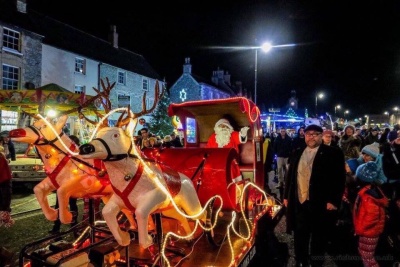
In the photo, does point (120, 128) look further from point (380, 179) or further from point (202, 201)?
point (380, 179)

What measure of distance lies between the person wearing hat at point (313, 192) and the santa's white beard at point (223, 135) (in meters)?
2.42

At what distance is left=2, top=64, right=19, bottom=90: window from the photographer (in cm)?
2011

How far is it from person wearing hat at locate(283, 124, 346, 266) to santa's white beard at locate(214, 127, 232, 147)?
2.42 meters

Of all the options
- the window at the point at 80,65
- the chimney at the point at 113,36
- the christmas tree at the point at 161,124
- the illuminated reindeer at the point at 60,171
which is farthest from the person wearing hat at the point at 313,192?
the chimney at the point at 113,36

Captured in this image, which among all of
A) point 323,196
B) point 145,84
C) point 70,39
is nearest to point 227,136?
point 323,196

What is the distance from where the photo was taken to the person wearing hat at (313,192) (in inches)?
173

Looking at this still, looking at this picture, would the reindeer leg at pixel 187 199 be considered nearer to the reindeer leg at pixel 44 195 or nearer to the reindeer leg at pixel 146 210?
the reindeer leg at pixel 146 210

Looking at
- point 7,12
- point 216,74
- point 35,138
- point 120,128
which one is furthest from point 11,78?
point 216,74

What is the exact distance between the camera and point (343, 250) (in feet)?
19.5

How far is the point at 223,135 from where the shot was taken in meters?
6.89

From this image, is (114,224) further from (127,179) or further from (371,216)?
(371,216)

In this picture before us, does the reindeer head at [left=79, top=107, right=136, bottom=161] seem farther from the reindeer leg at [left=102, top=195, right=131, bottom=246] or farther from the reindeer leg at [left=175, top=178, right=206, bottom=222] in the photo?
the reindeer leg at [left=175, top=178, right=206, bottom=222]

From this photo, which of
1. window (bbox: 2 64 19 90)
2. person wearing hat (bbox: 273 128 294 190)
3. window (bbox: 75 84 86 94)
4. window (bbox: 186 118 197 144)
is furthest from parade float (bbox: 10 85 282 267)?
window (bbox: 75 84 86 94)

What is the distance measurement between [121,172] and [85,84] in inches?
981
